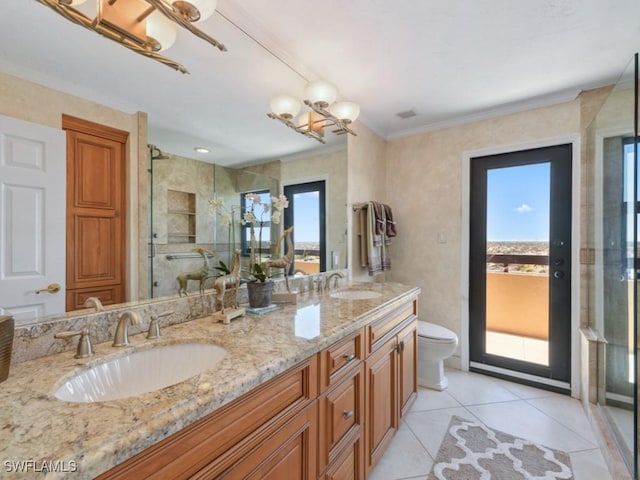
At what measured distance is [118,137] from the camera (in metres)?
1.06

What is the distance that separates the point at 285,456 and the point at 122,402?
0.52 meters

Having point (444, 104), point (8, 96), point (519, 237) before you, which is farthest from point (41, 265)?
point (519, 237)

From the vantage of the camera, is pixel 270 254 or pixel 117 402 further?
pixel 270 254

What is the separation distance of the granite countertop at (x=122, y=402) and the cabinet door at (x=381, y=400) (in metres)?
0.48

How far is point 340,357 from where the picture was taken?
1.20m

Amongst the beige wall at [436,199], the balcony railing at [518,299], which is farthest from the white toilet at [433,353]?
the balcony railing at [518,299]

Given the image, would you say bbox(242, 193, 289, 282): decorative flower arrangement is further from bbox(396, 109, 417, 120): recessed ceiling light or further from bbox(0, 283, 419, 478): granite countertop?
bbox(396, 109, 417, 120): recessed ceiling light

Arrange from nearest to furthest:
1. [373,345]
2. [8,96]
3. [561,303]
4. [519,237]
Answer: [8,96] < [373,345] < [561,303] < [519,237]

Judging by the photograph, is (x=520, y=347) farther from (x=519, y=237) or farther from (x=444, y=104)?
(x=444, y=104)

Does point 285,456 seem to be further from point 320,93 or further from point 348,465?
point 320,93

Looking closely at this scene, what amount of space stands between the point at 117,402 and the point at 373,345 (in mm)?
1129

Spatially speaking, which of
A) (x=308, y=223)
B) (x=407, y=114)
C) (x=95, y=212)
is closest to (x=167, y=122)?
(x=95, y=212)

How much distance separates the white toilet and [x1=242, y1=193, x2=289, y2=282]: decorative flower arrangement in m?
1.52

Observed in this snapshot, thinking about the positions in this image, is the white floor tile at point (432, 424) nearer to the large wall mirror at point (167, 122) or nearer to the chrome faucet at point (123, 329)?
the large wall mirror at point (167, 122)
